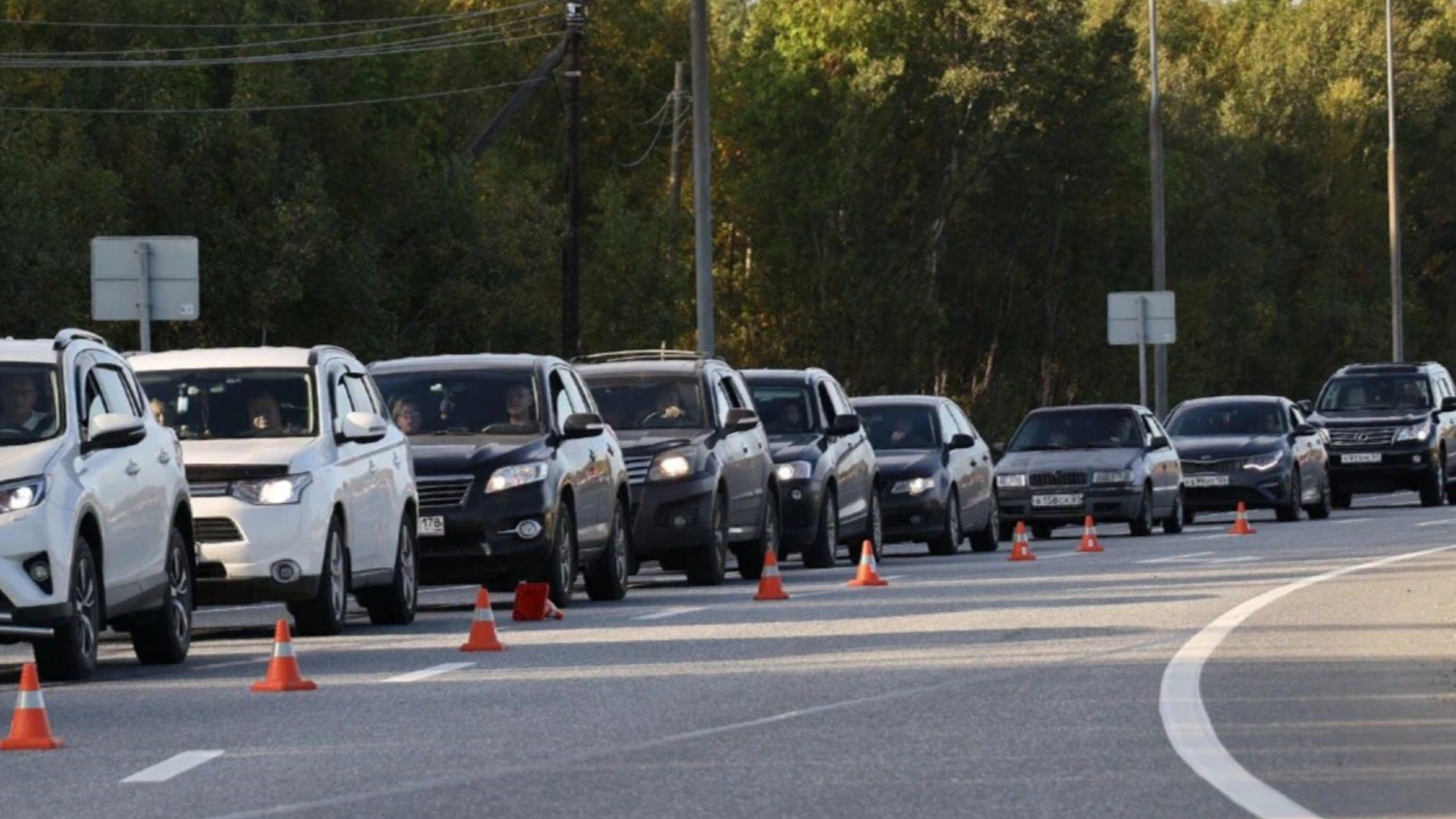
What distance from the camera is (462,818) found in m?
9.95

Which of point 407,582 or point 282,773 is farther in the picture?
point 407,582

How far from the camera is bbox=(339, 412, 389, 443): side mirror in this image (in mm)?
19516

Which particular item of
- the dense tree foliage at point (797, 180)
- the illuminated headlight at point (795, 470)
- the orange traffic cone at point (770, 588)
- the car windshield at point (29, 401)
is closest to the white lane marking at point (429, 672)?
the car windshield at point (29, 401)

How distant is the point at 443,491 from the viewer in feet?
72.0

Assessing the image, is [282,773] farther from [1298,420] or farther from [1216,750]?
[1298,420]

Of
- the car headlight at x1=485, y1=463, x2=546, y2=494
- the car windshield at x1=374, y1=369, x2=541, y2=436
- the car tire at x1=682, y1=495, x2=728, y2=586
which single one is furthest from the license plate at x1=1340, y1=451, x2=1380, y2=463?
the car headlight at x1=485, y1=463, x2=546, y2=494

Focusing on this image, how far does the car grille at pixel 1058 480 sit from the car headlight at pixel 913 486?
4298 millimetres

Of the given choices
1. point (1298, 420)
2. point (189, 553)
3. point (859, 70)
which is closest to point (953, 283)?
point (859, 70)

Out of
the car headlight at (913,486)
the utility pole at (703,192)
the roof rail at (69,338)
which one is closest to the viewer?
the roof rail at (69,338)

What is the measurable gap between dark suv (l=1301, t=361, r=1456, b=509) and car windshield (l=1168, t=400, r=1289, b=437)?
357 cm

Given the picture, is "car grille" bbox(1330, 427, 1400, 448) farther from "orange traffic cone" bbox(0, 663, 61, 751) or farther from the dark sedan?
"orange traffic cone" bbox(0, 663, 61, 751)

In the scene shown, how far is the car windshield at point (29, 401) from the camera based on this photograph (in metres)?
16.0

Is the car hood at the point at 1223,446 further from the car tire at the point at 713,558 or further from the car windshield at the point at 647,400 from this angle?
the car tire at the point at 713,558

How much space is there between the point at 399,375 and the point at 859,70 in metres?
53.9
